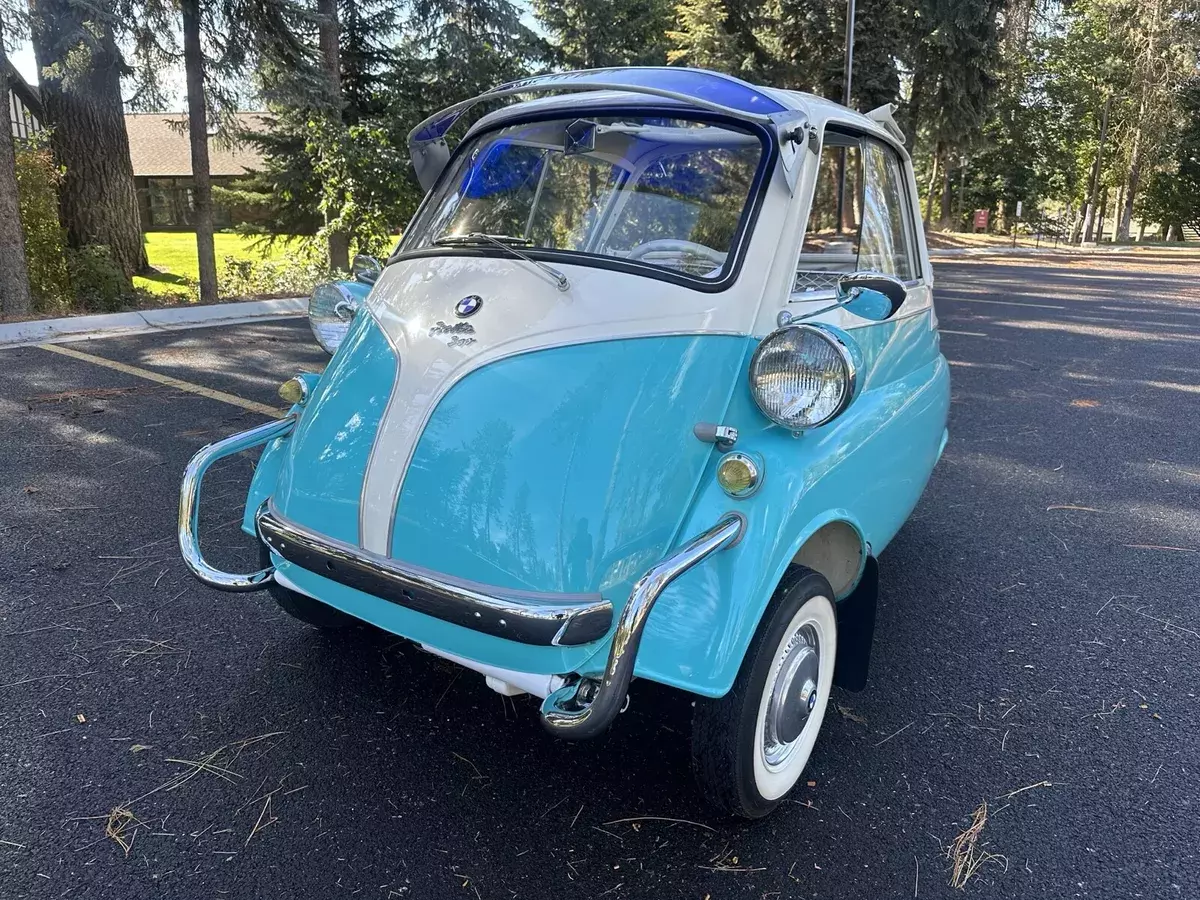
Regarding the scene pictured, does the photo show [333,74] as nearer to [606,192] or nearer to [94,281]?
[94,281]

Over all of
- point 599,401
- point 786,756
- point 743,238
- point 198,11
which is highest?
point 198,11

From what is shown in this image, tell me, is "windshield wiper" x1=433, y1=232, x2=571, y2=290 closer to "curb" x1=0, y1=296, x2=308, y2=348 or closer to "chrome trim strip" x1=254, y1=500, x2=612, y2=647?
"chrome trim strip" x1=254, y1=500, x2=612, y2=647

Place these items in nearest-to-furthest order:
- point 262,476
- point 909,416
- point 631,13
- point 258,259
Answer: point 262,476, point 909,416, point 258,259, point 631,13

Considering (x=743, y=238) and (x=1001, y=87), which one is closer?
(x=743, y=238)

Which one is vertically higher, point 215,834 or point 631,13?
point 631,13

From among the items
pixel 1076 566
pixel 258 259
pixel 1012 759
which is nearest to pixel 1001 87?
pixel 258 259

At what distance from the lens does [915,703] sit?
2.80m

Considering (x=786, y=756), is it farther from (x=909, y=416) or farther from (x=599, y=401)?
(x=909, y=416)

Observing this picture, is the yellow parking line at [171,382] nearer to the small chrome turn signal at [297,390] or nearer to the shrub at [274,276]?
the small chrome turn signal at [297,390]

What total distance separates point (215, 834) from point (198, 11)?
1237 cm

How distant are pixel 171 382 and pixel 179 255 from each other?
23705 millimetres

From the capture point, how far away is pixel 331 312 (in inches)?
124

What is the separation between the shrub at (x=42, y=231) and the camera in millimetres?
10562

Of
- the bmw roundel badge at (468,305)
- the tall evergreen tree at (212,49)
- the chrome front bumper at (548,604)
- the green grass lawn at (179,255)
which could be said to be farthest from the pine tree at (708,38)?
the chrome front bumper at (548,604)
